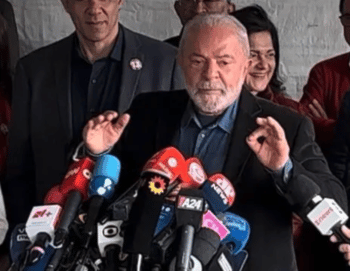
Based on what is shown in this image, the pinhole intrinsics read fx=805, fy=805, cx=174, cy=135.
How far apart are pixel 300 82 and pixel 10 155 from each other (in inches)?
60.0

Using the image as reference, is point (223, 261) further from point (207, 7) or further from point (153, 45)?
point (207, 7)

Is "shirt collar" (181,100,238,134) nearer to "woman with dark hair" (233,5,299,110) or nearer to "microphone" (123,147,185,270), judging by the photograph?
"microphone" (123,147,185,270)

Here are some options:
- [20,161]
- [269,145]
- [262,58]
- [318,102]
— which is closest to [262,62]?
[262,58]

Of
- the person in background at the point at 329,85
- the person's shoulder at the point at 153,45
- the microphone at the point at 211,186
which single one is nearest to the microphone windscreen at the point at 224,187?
the microphone at the point at 211,186

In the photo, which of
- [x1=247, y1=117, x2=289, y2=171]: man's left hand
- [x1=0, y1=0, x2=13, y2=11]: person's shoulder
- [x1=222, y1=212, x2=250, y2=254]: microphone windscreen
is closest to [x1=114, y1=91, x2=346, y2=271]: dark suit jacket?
[x1=247, y1=117, x2=289, y2=171]: man's left hand

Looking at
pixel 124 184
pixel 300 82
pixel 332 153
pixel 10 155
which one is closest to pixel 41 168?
pixel 10 155

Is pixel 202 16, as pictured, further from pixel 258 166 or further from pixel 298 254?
pixel 298 254

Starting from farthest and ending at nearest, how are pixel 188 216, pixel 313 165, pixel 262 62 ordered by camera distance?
pixel 262 62
pixel 313 165
pixel 188 216

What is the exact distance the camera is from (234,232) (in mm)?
1318

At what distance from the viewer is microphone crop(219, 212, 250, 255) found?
1314 mm

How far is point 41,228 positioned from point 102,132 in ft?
0.91

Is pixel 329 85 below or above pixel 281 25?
above

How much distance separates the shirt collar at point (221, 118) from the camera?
163cm

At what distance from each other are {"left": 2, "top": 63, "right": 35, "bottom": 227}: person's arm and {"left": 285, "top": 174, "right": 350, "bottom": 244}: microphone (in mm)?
879
